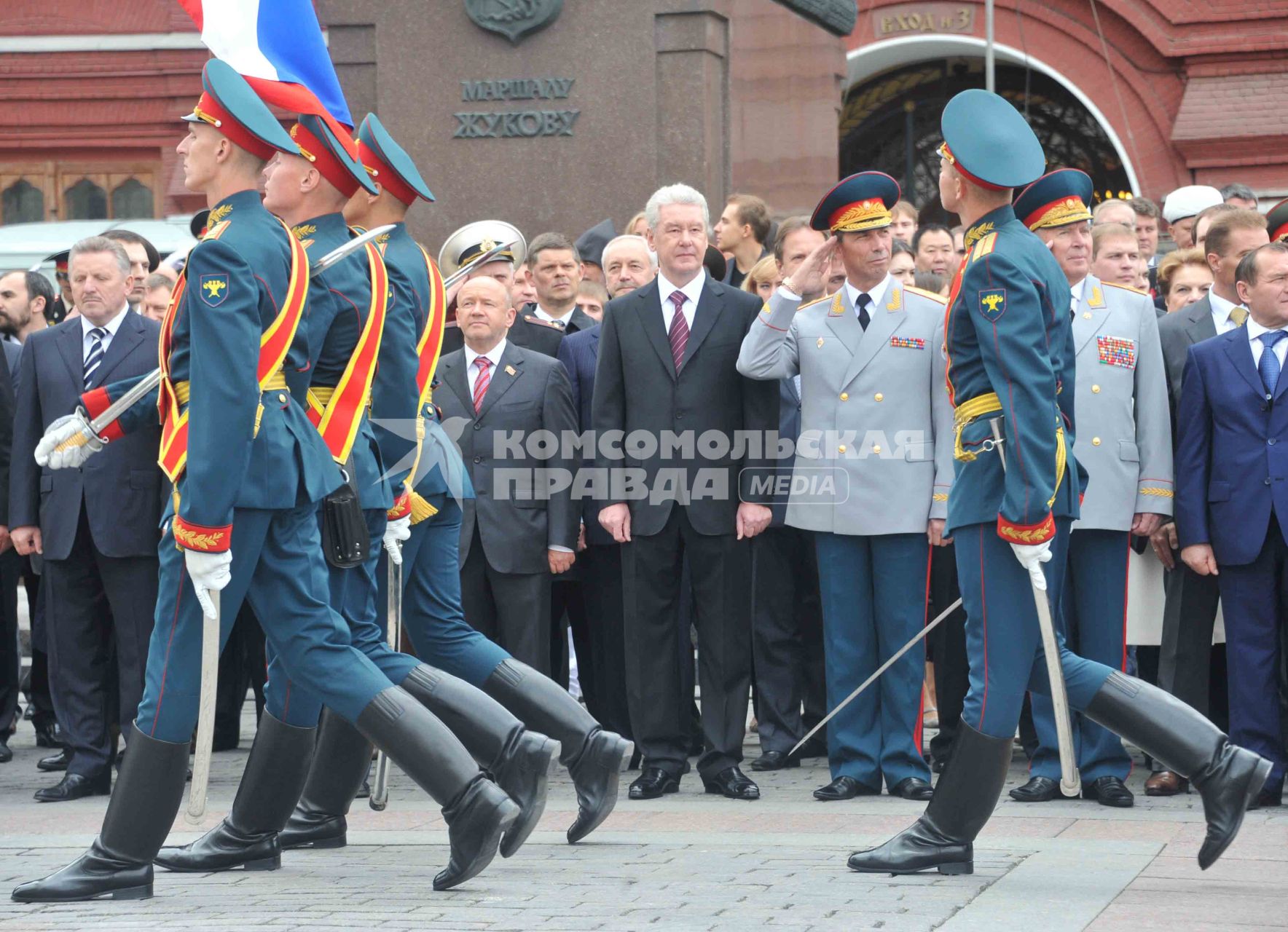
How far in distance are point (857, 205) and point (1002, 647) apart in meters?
2.25

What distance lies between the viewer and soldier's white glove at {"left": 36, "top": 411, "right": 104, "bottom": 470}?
240 inches

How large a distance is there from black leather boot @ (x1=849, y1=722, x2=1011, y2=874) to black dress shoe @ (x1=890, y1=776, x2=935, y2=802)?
1707mm

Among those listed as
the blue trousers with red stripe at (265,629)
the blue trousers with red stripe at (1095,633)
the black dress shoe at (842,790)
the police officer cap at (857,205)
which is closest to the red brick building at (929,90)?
the blue trousers with red stripe at (1095,633)

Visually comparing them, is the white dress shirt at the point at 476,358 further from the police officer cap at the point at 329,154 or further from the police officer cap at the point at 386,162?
the police officer cap at the point at 329,154

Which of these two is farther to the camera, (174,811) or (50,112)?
(50,112)

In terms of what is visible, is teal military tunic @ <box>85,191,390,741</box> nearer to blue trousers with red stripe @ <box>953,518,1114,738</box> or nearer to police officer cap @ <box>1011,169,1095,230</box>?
blue trousers with red stripe @ <box>953,518,1114,738</box>

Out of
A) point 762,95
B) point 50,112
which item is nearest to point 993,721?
point 762,95

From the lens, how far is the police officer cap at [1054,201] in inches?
270

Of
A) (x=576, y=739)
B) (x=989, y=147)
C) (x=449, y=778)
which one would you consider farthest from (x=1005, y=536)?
(x=449, y=778)

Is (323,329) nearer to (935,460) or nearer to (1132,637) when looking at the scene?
(935,460)

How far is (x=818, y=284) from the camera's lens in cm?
752

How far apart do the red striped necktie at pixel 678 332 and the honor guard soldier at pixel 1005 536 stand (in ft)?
6.23

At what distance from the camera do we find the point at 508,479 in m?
8.28

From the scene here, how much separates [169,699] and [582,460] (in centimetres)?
294
